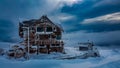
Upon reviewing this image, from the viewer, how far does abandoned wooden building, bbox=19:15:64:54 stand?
18203mm

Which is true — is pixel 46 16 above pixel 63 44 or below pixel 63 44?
above

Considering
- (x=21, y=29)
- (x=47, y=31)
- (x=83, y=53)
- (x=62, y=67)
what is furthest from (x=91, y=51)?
(x=62, y=67)

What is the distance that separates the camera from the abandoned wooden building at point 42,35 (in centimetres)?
1820

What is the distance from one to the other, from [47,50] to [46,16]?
2.50 meters

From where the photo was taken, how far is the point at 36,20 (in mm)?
18797

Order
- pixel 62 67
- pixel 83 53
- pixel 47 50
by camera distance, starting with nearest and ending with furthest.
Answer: pixel 62 67 → pixel 83 53 → pixel 47 50

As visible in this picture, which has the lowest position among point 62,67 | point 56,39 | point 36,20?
point 62,67

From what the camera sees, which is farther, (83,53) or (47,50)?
(47,50)

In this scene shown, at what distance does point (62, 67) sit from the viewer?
10.4 m

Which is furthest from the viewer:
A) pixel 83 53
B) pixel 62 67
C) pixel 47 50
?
pixel 47 50

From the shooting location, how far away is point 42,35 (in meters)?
18.5

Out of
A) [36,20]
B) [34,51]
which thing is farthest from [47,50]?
[36,20]

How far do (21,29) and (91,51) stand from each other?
5177mm

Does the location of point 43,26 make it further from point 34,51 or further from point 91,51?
point 91,51
